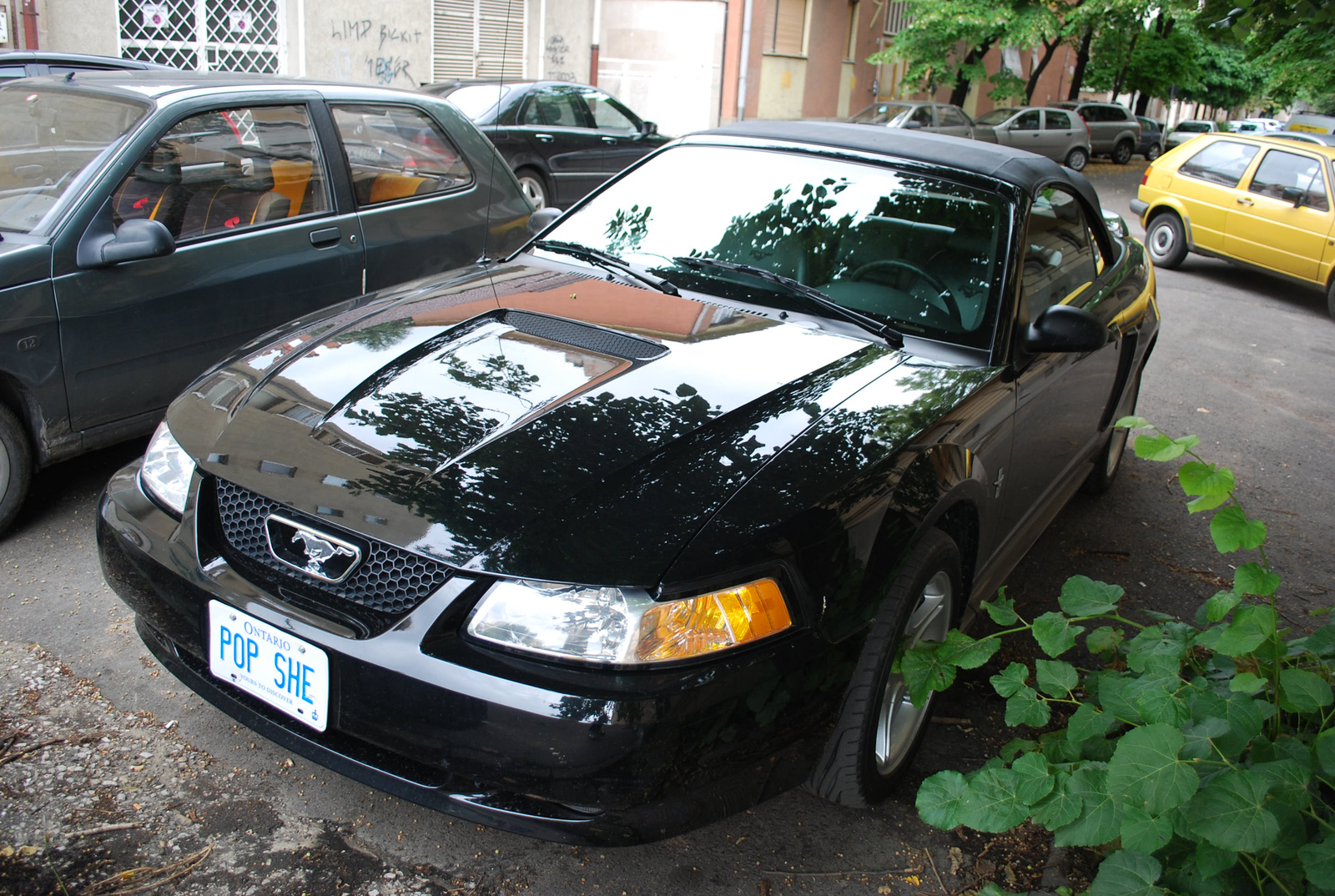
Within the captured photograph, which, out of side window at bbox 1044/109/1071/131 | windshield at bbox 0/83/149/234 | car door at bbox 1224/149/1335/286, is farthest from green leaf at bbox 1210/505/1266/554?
side window at bbox 1044/109/1071/131

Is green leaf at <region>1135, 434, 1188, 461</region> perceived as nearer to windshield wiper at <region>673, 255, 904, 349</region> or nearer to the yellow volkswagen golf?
windshield wiper at <region>673, 255, 904, 349</region>

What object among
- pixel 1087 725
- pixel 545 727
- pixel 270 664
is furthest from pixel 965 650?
pixel 270 664

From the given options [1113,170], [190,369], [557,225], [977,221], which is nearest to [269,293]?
[190,369]

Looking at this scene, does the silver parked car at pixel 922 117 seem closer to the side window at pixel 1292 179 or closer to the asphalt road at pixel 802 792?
the side window at pixel 1292 179

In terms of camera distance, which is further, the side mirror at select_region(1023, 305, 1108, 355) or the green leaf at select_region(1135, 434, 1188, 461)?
the side mirror at select_region(1023, 305, 1108, 355)

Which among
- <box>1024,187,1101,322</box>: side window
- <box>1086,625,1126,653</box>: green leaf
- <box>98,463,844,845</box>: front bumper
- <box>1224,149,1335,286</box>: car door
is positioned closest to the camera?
<box>98,463,844,845</box>: front bumper

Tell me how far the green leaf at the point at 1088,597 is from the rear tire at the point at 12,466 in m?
3.38

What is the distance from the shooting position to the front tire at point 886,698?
7.66ft

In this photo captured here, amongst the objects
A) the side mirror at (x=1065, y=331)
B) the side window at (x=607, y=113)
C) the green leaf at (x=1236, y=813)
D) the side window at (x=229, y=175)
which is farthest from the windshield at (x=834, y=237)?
the side window at (x=607, y=113)

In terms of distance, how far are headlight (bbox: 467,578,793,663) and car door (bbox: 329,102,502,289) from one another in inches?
119

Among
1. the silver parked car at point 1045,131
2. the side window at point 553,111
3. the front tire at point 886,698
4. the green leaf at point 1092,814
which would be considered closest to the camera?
the green leaf at point 1092,814

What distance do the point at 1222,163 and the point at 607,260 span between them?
33.6ft

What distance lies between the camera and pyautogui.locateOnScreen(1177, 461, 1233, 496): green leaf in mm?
2373

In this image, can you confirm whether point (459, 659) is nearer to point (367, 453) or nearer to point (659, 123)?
point (367, 453)
